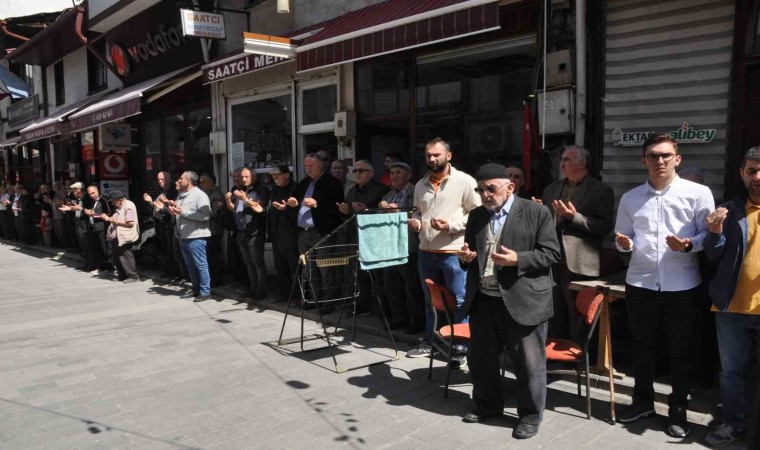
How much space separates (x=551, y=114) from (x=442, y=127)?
1.87m

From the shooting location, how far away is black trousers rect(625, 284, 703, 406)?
3803 millimetres

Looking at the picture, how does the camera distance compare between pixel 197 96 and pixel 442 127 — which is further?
pixel 197 96

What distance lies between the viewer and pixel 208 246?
9328 mm

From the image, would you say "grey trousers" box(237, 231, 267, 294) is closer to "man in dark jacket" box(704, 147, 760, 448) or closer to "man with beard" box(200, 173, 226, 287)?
"man with beard" box(200, 173, 226, 287)

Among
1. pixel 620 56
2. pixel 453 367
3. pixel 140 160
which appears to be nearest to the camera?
pixel 453 367

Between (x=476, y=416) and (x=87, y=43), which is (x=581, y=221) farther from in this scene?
(x=87, y=43)

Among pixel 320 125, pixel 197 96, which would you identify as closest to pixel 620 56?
pixel 320 125

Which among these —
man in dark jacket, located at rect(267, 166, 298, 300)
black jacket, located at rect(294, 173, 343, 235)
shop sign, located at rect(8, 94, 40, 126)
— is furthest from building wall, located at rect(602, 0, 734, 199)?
shop sign, located at rect(8, 94, 40, 126)

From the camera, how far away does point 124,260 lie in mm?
10516

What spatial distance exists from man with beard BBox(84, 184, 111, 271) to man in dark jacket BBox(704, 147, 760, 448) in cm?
1038

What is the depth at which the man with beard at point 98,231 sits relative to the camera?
36.6ft

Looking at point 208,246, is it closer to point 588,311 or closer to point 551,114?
point 551,114

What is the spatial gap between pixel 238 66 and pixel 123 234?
3901mm

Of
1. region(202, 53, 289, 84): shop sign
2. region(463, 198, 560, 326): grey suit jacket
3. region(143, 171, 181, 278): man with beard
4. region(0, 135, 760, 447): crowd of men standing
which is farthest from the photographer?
region(143, 171, 181, 278): man with beard
